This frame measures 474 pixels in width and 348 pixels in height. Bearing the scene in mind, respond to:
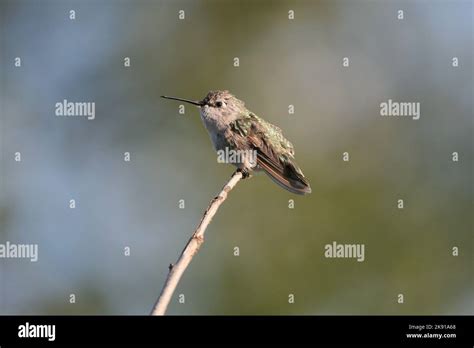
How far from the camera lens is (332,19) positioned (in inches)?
671

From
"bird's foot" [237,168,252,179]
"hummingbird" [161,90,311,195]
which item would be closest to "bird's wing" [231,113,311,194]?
"hummingbird" [161,90,311,195]

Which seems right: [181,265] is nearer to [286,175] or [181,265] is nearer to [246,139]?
[286,175]

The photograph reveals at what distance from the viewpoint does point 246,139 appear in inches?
307

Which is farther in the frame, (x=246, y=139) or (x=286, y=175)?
(x=246, y=139)

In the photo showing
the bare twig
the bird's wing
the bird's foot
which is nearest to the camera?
the bare twig

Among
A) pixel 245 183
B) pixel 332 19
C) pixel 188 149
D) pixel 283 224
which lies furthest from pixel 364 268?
pixel 332 19

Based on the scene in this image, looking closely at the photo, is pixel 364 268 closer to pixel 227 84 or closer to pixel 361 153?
pixel 361 153

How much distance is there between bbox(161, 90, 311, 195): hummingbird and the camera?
25.0 ft

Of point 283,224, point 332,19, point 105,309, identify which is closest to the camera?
point 105,309

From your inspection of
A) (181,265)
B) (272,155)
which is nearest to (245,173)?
(272,155)

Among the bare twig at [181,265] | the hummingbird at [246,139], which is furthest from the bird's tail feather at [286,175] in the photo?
the bare twig at [181,265]

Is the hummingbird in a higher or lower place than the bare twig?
higher

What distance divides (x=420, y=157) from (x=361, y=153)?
4.60ft

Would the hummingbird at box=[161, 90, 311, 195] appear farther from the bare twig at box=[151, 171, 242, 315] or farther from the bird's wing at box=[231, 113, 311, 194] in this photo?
the bare twig at box=[151, 171, 242, 315]
